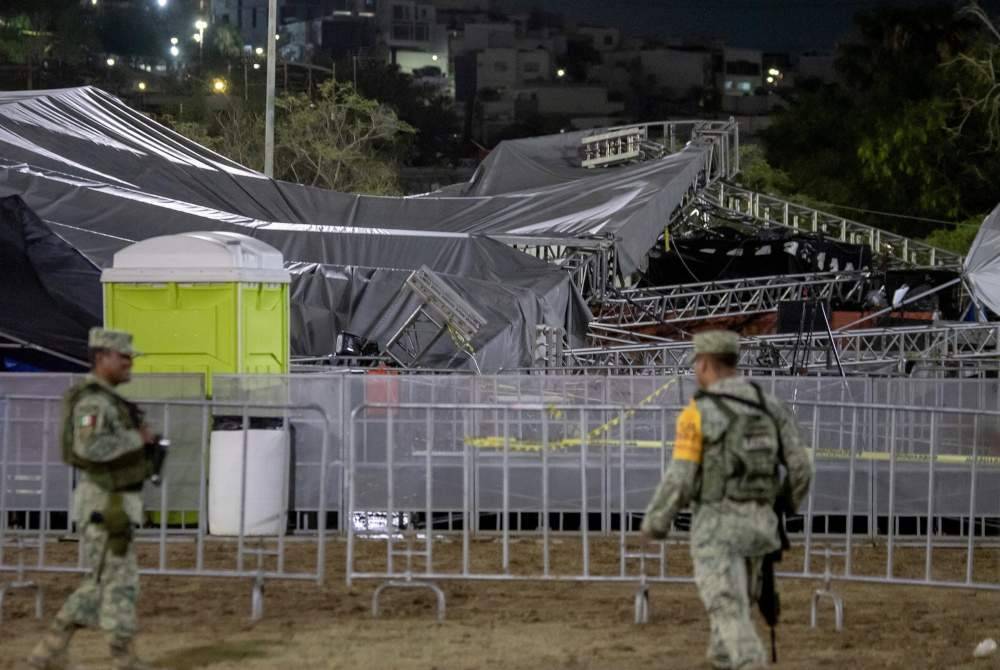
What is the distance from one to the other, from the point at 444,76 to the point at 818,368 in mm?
114249

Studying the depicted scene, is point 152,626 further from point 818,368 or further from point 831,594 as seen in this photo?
point 818,368

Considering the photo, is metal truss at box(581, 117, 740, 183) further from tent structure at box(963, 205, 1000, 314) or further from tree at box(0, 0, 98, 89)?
tree at box(0, 0, 98, 89)

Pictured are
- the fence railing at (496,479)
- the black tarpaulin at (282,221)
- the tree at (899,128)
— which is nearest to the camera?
the fence railing at (496,479)

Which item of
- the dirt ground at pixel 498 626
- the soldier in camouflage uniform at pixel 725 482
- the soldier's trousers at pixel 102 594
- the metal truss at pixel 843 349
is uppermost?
the metal truss at pixel 843 349

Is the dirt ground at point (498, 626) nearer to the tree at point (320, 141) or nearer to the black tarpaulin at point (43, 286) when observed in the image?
the black tarpaulin at point (43, 286)

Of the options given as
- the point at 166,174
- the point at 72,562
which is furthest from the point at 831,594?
the point at 166,174

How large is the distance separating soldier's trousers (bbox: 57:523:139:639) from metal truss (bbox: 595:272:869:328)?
2025 cm

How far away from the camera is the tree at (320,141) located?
2159 inches

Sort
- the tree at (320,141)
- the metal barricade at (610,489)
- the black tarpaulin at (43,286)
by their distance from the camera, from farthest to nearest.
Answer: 1. the tree at (320,141)
2. the black tarpaulin at (43,286)
3. the metal barricade at (610,489)

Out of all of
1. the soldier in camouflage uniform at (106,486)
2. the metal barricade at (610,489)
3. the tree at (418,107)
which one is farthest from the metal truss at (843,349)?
the tree at (418,107)

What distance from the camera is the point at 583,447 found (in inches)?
415

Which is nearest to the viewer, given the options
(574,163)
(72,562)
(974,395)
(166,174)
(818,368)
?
(72,562)

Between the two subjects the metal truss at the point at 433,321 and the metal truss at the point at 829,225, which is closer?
the metal truss at the point at 433,321

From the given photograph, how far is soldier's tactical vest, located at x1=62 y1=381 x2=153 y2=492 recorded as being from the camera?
7.59 metres
